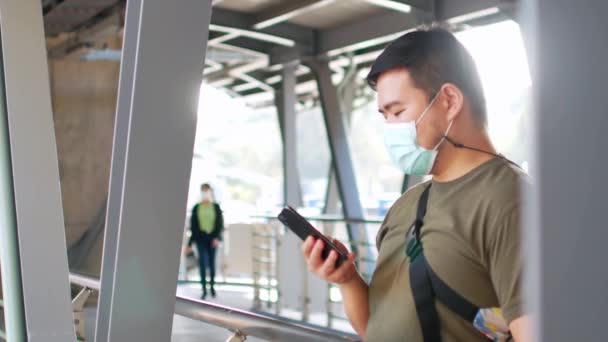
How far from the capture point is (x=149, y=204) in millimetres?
1739

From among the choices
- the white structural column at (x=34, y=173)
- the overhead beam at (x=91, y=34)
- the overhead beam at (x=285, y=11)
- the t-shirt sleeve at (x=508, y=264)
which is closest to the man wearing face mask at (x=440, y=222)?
the t-shirt sleeve at (x=508, y=264)

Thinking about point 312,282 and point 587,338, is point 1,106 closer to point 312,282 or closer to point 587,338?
point 587,338

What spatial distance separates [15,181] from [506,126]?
2.07 m

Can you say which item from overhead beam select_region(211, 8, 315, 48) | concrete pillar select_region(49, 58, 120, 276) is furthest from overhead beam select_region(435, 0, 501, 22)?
concrete pillar select_region(49, 58, 120, 276)

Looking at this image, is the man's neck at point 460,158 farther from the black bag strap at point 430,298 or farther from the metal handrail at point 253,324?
the metal handrail at point 253,324

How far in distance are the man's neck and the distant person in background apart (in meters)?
9.11

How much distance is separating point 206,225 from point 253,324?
8899 millimetres

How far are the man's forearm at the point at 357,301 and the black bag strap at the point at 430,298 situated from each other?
27 centimetres

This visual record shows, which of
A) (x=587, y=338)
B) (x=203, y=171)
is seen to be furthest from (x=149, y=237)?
(x=203, y=171)

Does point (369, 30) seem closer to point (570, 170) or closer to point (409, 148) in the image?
point (409, 148)

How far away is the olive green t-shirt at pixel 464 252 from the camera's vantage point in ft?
4.71

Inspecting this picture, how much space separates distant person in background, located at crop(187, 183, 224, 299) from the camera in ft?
35.5

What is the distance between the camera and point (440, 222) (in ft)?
5.28

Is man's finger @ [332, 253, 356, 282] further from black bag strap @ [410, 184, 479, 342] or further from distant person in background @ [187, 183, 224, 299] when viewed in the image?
distant person in background @ [187, 183, 224, 299]
